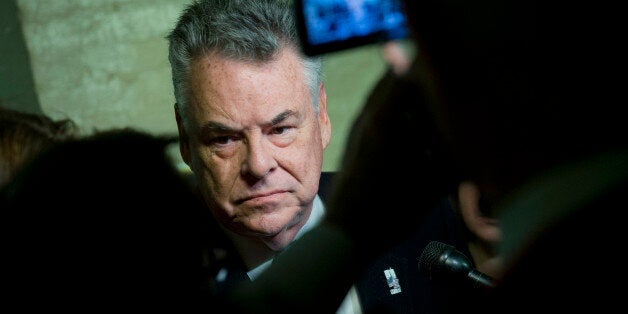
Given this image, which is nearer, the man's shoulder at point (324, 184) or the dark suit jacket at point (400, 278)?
the dark suit jacket at point (400, 278)

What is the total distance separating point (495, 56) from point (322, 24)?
0.29 meters

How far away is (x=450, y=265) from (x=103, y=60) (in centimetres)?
224

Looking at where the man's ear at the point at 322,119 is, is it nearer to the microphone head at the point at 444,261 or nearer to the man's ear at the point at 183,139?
the man's ear at the point at 183,139

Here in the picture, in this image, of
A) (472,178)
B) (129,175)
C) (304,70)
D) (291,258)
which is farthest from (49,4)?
(472,178)

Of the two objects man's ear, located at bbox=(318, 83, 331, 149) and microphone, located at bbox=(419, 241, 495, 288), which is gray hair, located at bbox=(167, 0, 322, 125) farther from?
microphone, located at bbox=(419, 241, 495, 288)

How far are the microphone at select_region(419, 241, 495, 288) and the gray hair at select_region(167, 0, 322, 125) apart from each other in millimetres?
624

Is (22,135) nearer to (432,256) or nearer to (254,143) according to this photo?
(254,143)

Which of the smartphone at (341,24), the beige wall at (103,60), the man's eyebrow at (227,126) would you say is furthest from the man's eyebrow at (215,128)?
the beige wall at (103,60)

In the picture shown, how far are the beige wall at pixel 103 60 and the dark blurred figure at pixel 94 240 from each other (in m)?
1.88

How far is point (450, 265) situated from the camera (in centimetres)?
126

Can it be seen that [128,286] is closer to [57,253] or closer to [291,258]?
[57,253]

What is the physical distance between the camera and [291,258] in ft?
3.36

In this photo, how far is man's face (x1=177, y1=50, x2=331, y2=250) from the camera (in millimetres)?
1622

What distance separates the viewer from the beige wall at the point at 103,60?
2.88m
